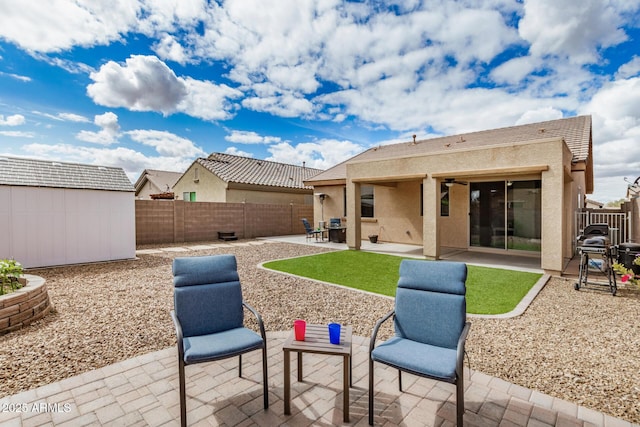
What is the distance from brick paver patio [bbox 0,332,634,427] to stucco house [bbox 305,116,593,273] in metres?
6.68

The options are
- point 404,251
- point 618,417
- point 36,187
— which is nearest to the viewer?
point 618,417

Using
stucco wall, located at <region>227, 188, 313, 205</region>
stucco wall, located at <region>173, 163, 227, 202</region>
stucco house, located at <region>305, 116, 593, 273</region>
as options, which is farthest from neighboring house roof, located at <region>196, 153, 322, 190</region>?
stucco house, located at <region>305, 116, 593, 273</region>

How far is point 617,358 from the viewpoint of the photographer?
3551 millimetres

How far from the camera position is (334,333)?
2.68m

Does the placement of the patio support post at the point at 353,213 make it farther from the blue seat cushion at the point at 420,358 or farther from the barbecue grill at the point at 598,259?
the blue seat cushion at the point at 420,358

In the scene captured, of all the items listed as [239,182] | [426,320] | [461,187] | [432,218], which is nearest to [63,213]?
[426,320]

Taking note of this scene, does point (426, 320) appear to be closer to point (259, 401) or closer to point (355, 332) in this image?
point (355, 332)

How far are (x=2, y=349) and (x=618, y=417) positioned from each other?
6.55 meters

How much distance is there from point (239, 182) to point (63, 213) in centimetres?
1237

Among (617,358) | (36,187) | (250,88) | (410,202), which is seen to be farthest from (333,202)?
(617,358)

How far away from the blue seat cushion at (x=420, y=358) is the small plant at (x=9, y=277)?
5.75m

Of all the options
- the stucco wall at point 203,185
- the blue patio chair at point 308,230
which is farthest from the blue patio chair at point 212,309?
the stucco wall at point 203,185

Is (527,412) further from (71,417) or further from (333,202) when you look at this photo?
(333,202)

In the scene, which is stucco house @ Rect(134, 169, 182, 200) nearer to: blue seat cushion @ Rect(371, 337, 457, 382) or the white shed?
the white shed
